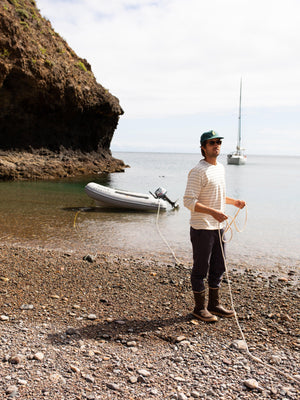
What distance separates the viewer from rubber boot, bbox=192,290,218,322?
4.59m

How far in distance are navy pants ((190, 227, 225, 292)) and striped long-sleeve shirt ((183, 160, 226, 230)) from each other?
107mm

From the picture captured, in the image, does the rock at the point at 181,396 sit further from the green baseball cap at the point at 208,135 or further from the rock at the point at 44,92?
the rock at the point at 44,92

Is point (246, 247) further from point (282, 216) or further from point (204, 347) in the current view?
point (282, 216)

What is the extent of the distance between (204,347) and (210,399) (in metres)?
0.96

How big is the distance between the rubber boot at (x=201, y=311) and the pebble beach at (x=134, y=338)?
0.10 m

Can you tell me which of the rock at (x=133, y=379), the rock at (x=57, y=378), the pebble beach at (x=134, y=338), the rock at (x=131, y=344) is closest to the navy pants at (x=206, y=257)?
the pebble beach at (x=134, y=338)

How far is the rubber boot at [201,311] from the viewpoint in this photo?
4.59 m

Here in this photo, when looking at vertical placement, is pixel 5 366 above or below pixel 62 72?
below

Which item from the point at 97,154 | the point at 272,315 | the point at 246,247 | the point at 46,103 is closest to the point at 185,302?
the point at 272,315

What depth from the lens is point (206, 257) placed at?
14.1ft

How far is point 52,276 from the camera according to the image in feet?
20.4

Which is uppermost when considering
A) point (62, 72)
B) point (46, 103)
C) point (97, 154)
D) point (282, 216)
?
point (62, 72)

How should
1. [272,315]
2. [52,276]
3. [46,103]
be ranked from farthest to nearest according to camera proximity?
[46,103] → [52,276] → [272,315]

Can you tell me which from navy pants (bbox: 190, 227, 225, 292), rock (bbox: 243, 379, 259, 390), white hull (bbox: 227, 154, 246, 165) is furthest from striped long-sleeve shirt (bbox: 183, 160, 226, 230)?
white hull (bbox: 227, 154, 246, 165)
